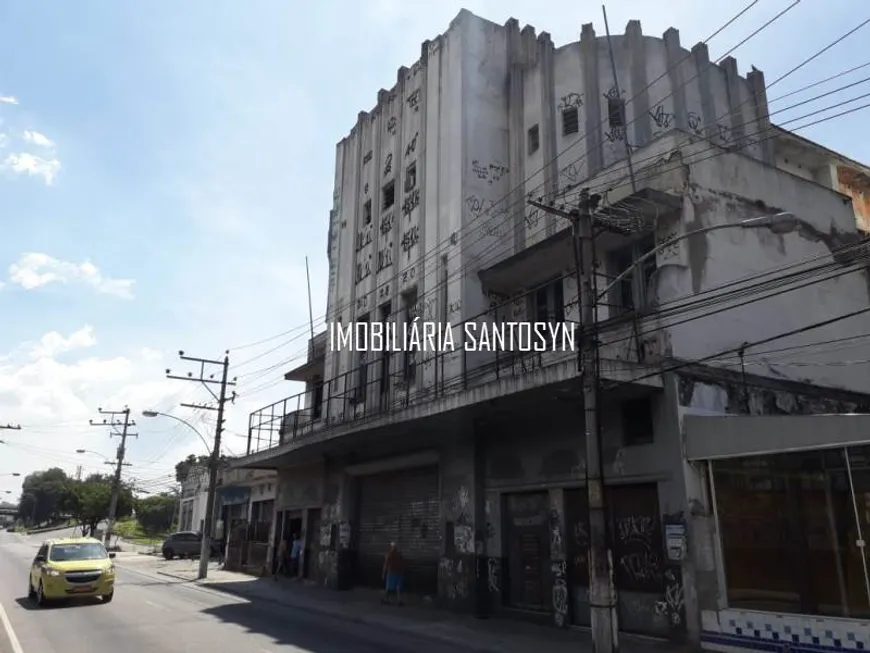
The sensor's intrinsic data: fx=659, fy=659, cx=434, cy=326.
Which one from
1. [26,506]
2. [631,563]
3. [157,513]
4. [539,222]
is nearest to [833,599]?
[631,563]

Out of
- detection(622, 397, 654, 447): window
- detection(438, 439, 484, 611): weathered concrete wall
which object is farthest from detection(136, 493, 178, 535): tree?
detection(622, 397, 654, 447): window

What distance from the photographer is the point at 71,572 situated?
1602 centimetres

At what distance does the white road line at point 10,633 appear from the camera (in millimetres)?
10416

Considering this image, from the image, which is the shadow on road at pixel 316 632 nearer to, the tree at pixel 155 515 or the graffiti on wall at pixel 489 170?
the graffiti on wall at pixel 489 170

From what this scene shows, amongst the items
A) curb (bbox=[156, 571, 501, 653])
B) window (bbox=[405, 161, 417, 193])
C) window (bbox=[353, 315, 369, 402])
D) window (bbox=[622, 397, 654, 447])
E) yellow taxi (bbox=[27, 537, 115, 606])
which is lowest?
curb (bbox=[156, 571, 501, 653])

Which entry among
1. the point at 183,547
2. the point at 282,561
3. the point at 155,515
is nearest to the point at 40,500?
the point at 155,515

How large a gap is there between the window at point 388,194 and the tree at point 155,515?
7224 centimetres

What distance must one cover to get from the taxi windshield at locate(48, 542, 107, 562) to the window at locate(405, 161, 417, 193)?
14415mm

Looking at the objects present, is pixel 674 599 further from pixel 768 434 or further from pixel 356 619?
pixel 356 619

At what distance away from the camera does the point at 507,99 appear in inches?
835

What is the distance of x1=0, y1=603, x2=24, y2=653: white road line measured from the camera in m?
10.4

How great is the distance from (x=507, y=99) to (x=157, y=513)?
8111 cm

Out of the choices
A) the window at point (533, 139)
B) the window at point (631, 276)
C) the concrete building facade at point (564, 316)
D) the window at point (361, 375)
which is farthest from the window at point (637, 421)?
the window at point (361, 375)

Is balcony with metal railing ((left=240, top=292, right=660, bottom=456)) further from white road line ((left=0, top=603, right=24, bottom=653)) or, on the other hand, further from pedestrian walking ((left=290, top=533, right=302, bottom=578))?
white road line ((left=0, top=603, right=24, bottom=653))
